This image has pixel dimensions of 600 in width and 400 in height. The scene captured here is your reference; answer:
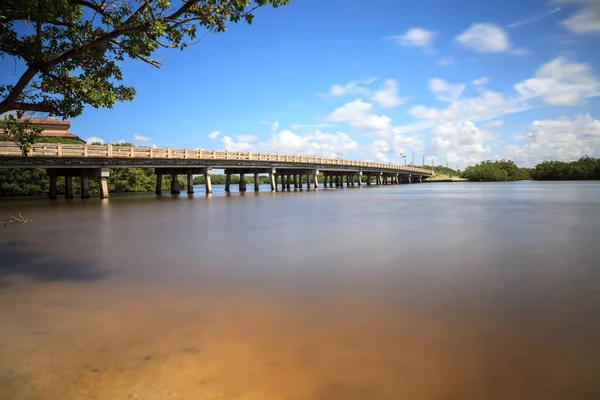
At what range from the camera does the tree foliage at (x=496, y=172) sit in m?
152

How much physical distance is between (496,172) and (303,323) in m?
166

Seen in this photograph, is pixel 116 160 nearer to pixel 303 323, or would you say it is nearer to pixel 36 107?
pixel 36 107

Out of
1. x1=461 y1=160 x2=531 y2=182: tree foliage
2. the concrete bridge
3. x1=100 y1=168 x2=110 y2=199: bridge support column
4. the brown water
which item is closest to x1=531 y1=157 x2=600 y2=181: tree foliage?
x1=461 y1=160 x2=531 y2=182: tree foliage

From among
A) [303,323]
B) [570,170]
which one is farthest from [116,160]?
[570,170]

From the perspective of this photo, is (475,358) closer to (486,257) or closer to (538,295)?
(538,295)

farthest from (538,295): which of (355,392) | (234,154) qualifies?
(234,154)

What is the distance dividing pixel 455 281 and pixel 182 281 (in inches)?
204

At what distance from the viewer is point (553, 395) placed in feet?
10.8

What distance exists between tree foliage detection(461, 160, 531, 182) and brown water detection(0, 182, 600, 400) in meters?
158

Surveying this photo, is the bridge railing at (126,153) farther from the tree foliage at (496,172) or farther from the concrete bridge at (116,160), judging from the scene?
the tree foliage at (496,172)

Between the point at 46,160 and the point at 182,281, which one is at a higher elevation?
the point at 46,160

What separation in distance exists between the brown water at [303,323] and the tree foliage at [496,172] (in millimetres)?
157623

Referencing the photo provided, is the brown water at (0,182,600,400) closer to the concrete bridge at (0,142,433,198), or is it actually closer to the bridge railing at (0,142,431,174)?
the bridge railing at (0,142,431,174)

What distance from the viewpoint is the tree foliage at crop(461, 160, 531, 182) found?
5979 inches
